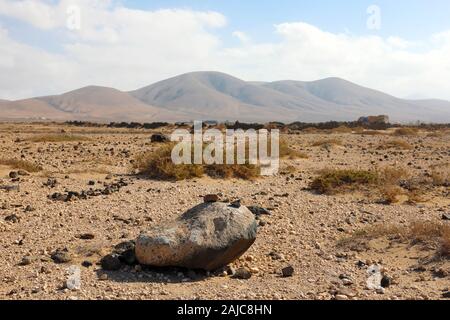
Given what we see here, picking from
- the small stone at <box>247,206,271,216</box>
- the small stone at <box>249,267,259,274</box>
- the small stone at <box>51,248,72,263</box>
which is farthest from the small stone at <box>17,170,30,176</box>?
the small stone at <box>249,267,259,274</box>

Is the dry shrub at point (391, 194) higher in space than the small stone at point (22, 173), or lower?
lower

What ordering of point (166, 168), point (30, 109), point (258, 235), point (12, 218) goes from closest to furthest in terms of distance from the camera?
point (258, 235), point (12, 218), point (166, 168), point (30, 109)

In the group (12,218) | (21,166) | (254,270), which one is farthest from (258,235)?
(21,166)

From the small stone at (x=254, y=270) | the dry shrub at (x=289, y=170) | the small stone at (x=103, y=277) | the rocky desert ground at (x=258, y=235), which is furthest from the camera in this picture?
the dry shrub at (x=289, y=170)

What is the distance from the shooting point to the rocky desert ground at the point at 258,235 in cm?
635

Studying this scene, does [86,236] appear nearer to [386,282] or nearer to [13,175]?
[386,282]

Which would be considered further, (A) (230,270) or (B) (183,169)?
(B) (183,169)

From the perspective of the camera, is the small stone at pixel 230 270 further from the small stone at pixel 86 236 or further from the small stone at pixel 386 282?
the small stone at pixel 86 236

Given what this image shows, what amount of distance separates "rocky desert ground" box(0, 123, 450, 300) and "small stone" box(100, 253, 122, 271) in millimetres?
61

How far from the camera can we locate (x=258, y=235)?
28.1ft

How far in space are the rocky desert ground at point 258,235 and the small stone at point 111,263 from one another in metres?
0.06

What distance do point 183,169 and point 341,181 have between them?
426 cm

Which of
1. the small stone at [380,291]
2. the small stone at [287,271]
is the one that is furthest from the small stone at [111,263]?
the small stone at [380,291]

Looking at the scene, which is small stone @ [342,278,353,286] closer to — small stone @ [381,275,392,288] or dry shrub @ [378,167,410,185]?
small stone @ [381,275,392,288]
